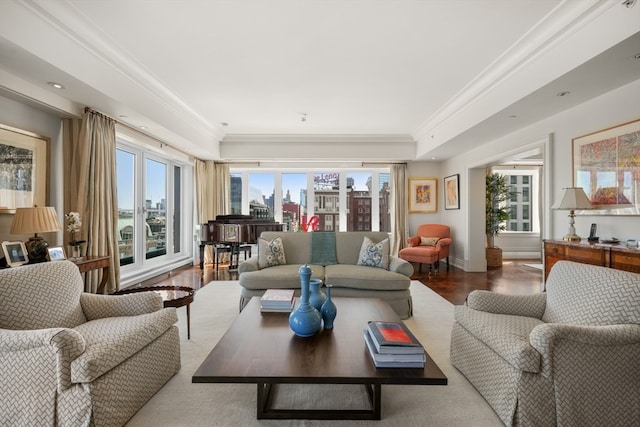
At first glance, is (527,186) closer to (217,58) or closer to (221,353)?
(217,58)

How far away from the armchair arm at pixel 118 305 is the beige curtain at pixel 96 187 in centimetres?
186

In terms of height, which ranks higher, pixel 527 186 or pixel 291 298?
pixel 527 186

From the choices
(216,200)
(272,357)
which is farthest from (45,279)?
(216,200)

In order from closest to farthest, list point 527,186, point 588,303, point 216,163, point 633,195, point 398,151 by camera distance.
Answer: point 588,303 → point 633,195 → point 398,151 → point 216,163 → point 527,186

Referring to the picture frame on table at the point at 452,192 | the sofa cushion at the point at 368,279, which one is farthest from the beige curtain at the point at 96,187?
the picture frame on table at the point at 452,192

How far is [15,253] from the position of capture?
9.07 ft

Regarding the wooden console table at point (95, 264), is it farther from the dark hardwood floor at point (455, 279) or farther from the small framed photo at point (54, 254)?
the dark hardwood floor at point (455, 279)

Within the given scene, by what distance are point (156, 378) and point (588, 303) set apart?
273 centimetres

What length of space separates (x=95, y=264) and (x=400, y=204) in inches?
236

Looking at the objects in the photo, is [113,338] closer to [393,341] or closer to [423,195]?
[393,341]

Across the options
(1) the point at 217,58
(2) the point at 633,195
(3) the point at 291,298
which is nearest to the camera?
(3) the point at 291,298

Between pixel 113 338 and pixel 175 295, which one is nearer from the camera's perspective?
pixel 113 338

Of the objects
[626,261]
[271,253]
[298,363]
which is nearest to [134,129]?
[271,253]

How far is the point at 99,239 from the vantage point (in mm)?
3770
